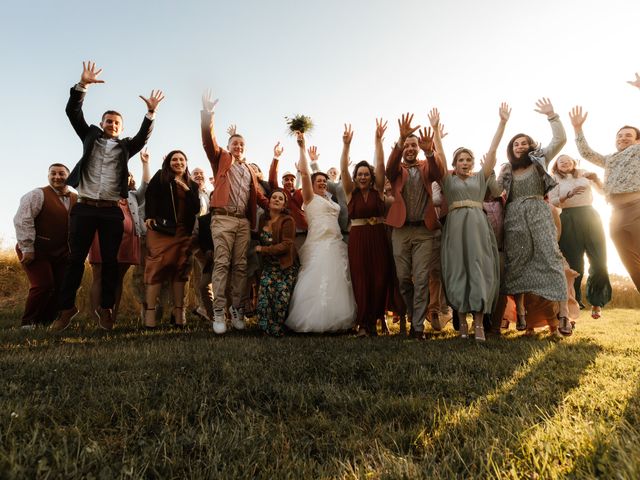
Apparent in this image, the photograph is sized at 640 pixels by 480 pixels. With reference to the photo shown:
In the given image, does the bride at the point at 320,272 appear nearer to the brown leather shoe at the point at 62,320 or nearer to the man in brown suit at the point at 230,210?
the man in brown suit at the point at 230,210

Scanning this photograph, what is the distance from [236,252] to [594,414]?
4.72 metres

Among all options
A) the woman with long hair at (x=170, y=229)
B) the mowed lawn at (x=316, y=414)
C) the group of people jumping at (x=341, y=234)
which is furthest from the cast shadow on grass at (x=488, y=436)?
the woman with long hair at (x=170, y=229)

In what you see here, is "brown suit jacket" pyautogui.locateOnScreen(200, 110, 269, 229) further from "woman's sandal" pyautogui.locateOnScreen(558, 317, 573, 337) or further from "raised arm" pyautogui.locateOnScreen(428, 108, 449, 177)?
"woman's sandal" pyautogui.locateOnScreen(558, 317, 573, 337)

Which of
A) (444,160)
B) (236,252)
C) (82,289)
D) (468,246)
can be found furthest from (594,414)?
(82,289)

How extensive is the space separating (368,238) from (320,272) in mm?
852

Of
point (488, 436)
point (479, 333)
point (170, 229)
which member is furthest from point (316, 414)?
point (170, 229)

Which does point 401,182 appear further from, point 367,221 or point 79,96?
point 79,96

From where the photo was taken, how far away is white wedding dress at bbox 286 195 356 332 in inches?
229

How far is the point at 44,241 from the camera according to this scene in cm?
632

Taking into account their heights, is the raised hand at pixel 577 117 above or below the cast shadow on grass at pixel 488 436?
above

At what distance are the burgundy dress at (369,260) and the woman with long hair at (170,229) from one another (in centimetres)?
242

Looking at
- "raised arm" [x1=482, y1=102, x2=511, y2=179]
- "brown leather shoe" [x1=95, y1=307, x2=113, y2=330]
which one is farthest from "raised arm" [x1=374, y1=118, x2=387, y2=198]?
"brown leather shoe" [x1=95, y1=307, x2=113, y2=330]

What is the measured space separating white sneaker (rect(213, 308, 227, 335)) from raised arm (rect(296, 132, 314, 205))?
215cm

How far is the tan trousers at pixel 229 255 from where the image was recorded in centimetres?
580
